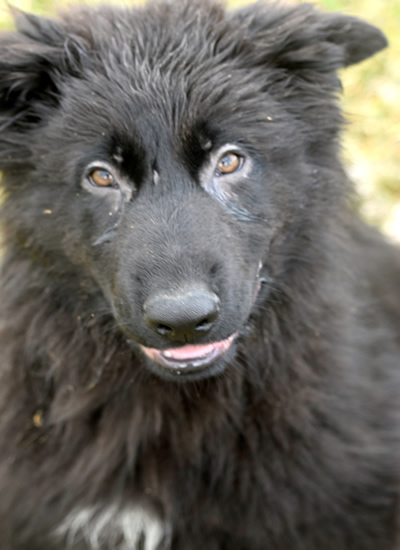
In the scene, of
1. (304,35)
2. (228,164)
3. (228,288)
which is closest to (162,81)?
(228,164)

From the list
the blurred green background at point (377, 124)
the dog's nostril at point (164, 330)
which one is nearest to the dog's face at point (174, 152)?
the dog's nostril at point (164, 330)

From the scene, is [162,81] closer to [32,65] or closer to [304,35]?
[32,65]

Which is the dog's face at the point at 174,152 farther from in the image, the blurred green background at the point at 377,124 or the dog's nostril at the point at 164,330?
the blurred green background at the point at 377,124

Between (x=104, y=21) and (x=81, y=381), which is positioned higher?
(x=104, y=21)

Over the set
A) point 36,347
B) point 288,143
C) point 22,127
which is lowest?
point 36,347

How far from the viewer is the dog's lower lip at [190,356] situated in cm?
253

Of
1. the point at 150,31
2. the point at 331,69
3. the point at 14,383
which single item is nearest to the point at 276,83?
the point at 331,69

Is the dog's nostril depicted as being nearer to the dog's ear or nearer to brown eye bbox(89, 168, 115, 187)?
brown eye bbox(89, 168, 115, 187)

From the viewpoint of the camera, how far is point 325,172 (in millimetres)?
2924

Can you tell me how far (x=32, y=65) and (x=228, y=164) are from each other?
2.96ft

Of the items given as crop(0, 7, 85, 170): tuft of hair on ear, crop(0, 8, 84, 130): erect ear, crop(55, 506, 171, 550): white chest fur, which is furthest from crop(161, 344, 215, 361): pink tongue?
crop(0, 8, 84, 130): erect ear

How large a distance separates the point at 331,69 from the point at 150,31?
79 cm

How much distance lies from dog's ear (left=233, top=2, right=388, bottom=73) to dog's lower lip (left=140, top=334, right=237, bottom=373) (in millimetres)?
1211

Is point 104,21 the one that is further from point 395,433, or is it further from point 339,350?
point 395,433
